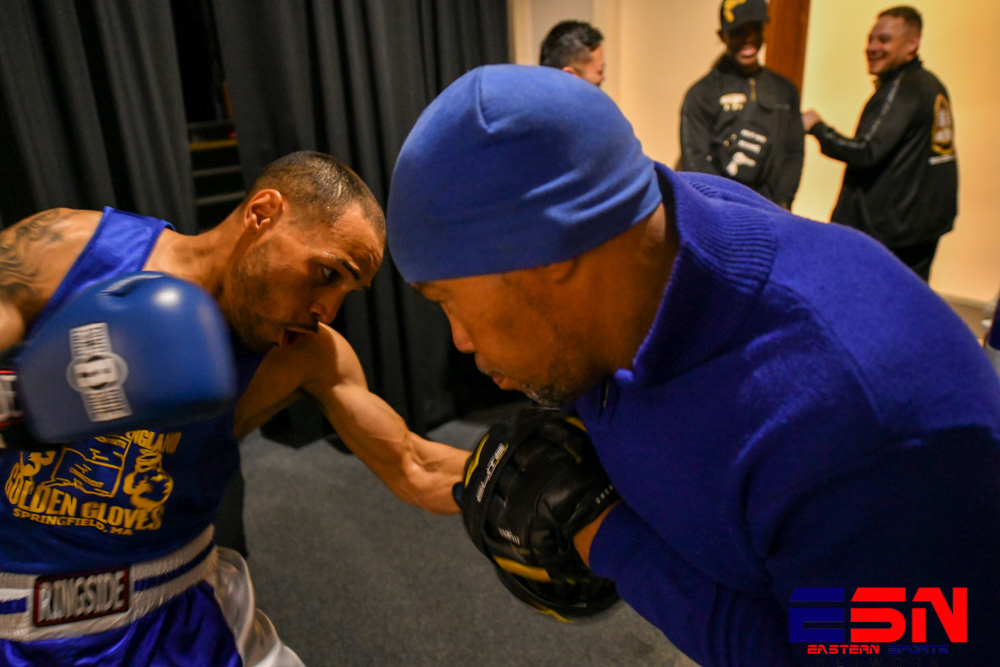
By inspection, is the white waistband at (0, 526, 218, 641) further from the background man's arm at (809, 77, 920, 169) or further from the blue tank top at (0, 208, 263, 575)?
the background man's arm at (809, 77, 920, 169)

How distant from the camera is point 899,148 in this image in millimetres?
2949

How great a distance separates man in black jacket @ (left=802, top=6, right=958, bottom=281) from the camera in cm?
286

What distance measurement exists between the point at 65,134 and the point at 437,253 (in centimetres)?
175

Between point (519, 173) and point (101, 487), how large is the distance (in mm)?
898

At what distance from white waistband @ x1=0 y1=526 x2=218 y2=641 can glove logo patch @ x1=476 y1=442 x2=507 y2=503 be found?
25.3 inches

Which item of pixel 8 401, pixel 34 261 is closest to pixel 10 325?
pixel 34 261

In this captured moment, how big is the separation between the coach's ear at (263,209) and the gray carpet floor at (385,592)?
1.14 m

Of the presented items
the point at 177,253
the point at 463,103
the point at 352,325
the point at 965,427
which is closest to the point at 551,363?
the point at 463,103

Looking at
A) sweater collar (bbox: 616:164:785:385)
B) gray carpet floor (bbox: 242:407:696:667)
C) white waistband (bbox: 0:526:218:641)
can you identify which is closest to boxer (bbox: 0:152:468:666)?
white waistband (bbox: 0:526:218:641)

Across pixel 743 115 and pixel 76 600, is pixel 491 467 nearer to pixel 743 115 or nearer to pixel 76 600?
pixel 76 600

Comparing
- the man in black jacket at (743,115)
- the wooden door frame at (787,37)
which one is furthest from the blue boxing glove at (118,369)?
the wooden door frame at (787,37)

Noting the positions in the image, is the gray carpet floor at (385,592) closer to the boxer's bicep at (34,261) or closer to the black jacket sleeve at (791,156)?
the boxer's bicep at (34,261)

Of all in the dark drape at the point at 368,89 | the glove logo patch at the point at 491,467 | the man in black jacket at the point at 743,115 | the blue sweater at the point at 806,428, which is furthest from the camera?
the man in black jacket at the point at 743,115

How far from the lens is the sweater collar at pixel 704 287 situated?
0.66 m
